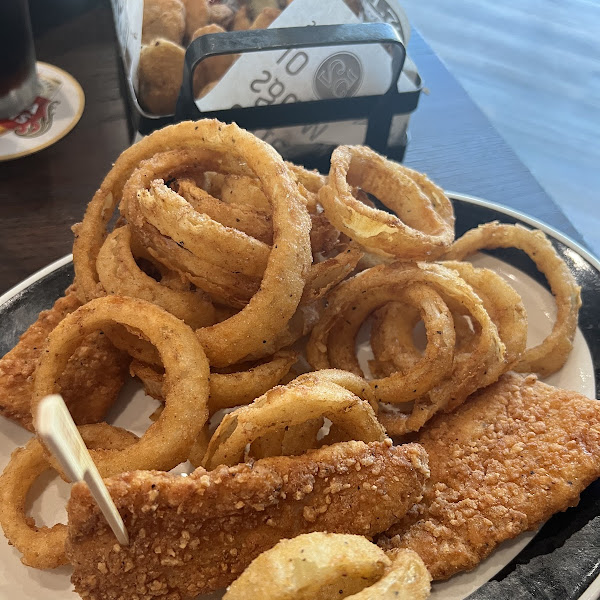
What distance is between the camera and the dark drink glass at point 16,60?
7.98 ft

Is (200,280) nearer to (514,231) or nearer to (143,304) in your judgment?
(143,304)

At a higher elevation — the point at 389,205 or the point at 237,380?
the point at 389,205

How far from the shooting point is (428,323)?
1458 millimetres

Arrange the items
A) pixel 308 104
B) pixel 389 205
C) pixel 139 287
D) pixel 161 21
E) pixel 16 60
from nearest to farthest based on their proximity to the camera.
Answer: pixel 139 287 < pixel 389 205 < pixel 308 104 < pixel 161 21 < pixel 16 60

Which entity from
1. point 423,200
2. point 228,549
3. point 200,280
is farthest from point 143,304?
point 423,200

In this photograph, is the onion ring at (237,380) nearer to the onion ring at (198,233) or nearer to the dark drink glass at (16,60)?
the onion ring at (198,233)

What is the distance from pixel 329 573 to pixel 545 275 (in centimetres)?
117

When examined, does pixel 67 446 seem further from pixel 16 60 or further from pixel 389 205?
pixel 16 60

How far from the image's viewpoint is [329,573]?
95 centimetres

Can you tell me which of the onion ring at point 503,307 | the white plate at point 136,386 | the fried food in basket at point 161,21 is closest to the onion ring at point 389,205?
the onion ring at point 503,307

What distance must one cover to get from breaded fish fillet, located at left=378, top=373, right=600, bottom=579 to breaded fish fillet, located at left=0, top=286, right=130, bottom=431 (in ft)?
2.42

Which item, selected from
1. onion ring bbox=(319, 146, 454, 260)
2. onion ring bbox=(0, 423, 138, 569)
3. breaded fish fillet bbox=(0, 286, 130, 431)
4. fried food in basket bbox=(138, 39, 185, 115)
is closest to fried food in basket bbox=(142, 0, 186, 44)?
fried food in basket bbox=(138, 39, 185, 115)

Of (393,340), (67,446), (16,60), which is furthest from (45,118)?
(67,446)

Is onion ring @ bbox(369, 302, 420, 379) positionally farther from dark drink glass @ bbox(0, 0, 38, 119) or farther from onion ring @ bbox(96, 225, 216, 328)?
dark drink glass @ bbox(0, 0, 38, 119)
